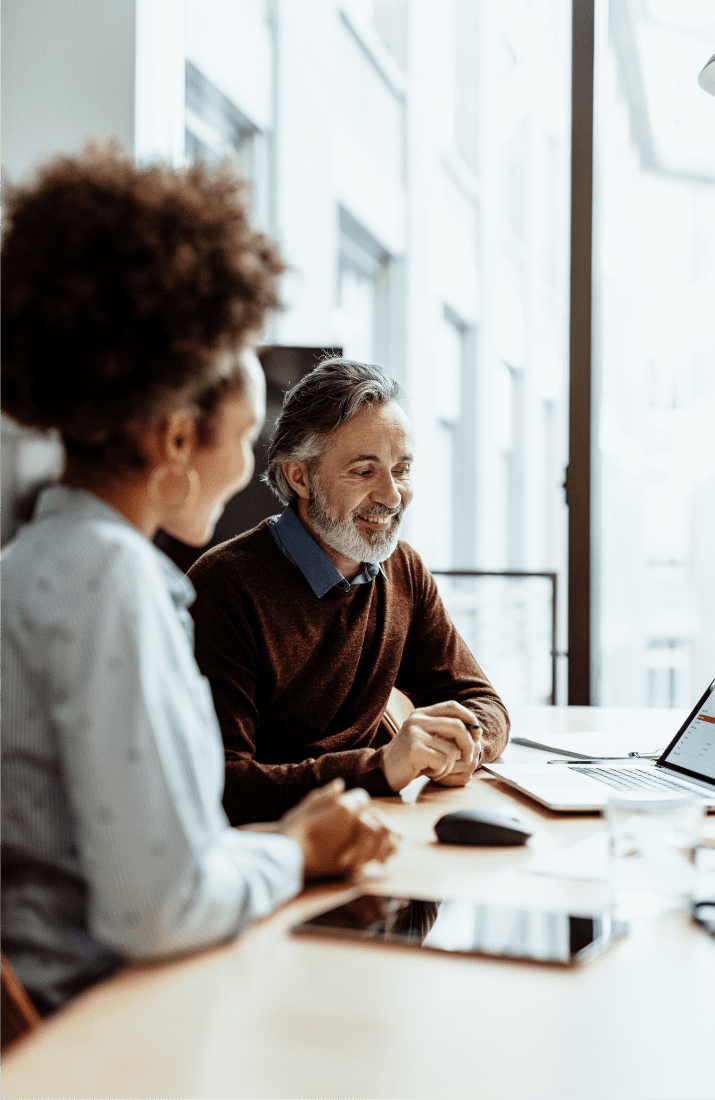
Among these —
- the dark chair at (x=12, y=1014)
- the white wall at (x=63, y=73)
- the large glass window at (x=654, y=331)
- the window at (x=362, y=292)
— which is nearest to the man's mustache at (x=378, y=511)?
the large glass window at (x=654, y=331)

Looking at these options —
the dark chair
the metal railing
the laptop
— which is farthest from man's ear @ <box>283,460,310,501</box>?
the metal railing

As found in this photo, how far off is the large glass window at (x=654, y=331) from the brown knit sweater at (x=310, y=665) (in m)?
0.50

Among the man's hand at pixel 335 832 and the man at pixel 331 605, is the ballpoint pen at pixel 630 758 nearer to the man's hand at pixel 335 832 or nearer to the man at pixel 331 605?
the man at pixel 331 605

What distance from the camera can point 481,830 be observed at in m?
1.08

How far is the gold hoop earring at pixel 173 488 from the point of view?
854 mm

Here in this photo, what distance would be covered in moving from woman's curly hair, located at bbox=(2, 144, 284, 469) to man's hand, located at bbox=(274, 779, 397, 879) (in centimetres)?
37

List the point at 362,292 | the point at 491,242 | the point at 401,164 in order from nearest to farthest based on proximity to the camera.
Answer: the point at 362,292 < the point at 401,164 < the point at 491,242

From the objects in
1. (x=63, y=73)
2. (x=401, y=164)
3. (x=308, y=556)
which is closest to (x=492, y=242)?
(x=401, y=164)

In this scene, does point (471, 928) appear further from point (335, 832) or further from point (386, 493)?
point (386, 493)

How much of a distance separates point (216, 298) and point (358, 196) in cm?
454

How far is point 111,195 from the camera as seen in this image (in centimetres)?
77

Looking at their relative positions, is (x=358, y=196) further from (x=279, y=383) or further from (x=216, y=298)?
(x=216, y=298)

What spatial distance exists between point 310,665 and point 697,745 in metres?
0.63

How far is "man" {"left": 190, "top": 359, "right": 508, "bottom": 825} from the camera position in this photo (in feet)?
5.19
